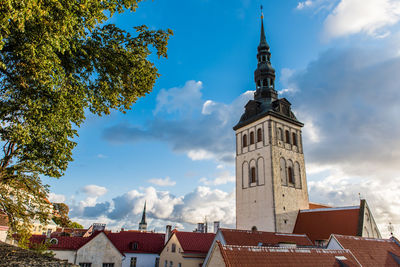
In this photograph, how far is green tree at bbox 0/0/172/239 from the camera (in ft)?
22.3

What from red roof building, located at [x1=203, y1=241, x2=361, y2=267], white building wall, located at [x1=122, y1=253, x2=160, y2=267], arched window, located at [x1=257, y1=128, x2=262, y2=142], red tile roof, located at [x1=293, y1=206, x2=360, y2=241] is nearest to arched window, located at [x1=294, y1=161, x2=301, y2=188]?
red tile roof, located at [x1=293, y1=206, x2=360, y2=241]

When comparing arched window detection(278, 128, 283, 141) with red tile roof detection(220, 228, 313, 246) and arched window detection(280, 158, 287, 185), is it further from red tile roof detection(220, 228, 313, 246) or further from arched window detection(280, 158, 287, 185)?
red tile roof detection(220, 228, 313, 246)

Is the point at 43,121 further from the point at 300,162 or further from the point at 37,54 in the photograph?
the point at 300,162

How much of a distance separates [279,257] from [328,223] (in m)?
16.5

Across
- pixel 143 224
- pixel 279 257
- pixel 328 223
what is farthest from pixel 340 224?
pixel 143 224

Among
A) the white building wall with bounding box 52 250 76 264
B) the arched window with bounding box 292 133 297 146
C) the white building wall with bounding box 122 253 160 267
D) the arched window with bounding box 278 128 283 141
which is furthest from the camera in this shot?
the arched window with bounding box 292 133 297 146

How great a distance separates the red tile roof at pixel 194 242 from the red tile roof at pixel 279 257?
14874mm

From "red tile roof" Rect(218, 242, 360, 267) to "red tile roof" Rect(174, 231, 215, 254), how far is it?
14.9 meters

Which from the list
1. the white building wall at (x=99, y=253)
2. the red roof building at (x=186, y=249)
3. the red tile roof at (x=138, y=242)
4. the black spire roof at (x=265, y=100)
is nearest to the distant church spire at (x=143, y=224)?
the red tile roof at (x=138, y=242)

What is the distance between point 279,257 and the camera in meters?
13.8

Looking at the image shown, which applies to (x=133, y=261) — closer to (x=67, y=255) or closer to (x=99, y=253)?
(x=99, y=253)

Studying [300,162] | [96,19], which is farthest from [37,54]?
[300,162]

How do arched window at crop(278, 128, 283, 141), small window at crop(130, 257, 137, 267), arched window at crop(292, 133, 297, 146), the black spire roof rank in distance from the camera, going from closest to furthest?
1. small window at crop(130, 257, 137, 267)
2. arched window at crop(278, 128, 283, 141)
3. the black spire roof
4. arched window at crop(292, 133, 297, 146)

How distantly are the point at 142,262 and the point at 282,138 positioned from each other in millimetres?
23267
